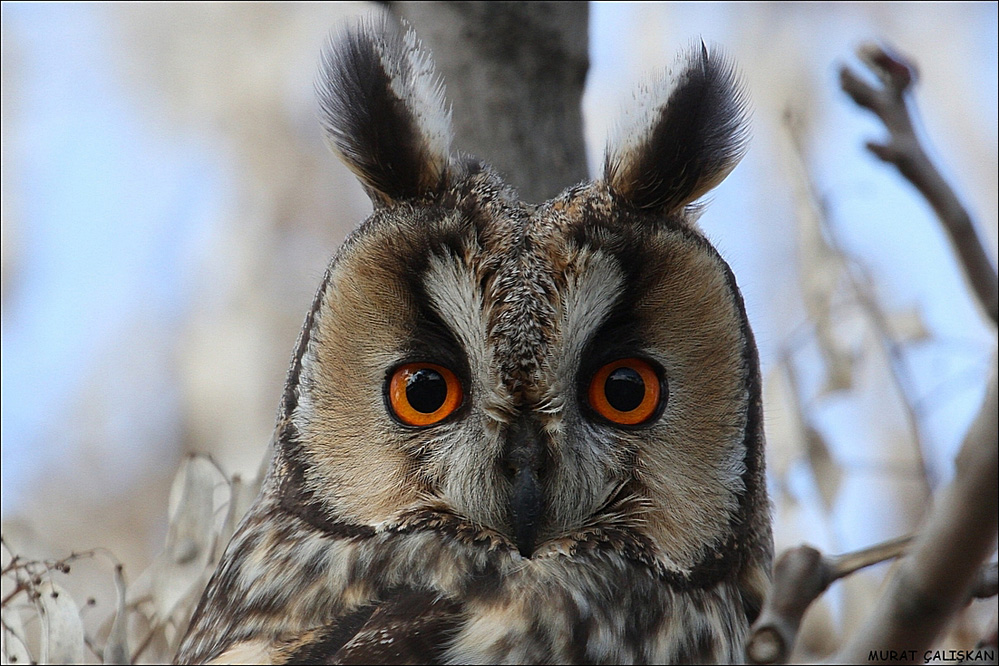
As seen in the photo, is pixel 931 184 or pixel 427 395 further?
pixel 427 395

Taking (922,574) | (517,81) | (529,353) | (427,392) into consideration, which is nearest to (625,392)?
(529,353)

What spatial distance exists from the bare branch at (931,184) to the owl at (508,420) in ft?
1.74

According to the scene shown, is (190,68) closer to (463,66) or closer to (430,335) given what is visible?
(463,66)

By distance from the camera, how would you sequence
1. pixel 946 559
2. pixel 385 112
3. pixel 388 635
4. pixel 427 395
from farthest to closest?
pixel 385 112
pixel 427 395
pixel 388 635
pixel 946 559

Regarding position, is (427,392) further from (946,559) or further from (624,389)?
(946,559)

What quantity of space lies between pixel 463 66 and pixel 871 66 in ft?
3.65

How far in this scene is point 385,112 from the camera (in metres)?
2.30

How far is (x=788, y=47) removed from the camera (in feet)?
25.5

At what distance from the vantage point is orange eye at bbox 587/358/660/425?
2117 millimetres

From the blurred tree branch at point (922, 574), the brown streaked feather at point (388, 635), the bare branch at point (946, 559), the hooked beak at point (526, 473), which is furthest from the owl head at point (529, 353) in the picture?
the bare branch at point (946, 559)

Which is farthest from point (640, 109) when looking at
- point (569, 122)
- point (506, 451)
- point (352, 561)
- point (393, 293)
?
point (352, 561)

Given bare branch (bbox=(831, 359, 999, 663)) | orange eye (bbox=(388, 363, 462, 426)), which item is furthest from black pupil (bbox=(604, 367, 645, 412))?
bare branch (bbox=(831, 359, 999, 663))

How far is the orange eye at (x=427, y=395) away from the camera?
211cm

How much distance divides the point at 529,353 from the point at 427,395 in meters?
0.25
